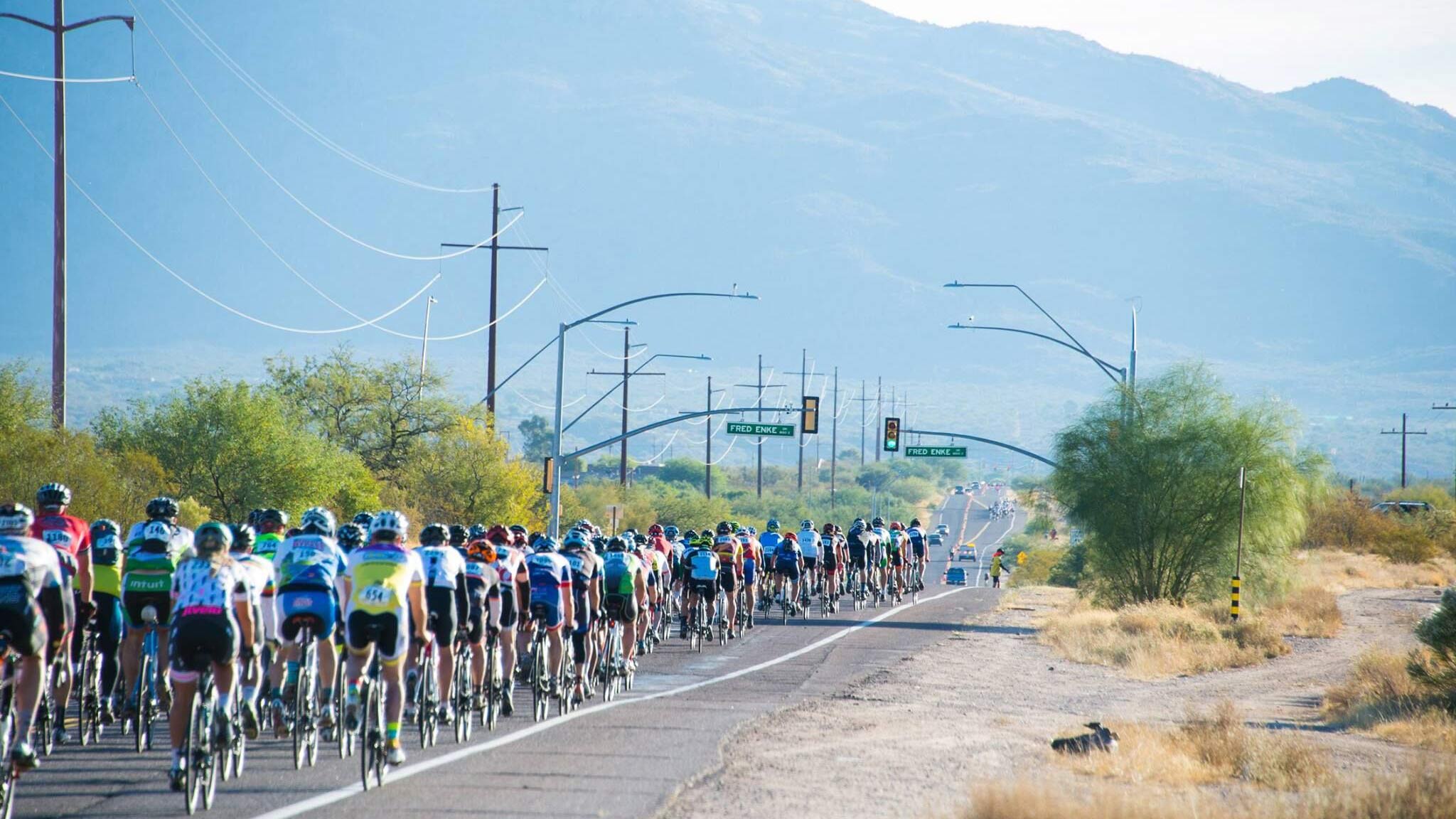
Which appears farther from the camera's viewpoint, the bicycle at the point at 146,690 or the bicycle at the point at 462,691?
the bicycle at the point at 462,691

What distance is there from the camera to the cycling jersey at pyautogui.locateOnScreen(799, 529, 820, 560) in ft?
116

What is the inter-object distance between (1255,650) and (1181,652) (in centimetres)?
273

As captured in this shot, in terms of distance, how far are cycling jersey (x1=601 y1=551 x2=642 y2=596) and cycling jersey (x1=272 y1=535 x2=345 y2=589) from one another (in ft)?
18.0

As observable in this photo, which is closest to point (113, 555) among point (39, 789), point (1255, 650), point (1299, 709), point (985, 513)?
point (39, 789)

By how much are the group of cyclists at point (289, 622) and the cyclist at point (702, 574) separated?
6848mm

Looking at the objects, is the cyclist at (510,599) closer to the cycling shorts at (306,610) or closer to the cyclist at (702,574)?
the cycling shorts at (306,610)

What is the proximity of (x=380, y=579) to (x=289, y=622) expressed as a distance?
1.14 meters

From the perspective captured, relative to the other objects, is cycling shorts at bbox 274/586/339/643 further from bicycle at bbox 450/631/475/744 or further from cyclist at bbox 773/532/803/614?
cyclist at bbox 773/532/803/614

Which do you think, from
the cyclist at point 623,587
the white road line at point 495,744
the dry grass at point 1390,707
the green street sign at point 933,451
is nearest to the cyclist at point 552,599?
the white road line at point 495,744

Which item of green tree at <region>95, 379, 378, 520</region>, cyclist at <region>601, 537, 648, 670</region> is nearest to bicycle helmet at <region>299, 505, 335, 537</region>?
cyclist at <region>601, 537, 648, 670</region>

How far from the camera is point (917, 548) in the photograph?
45.0m

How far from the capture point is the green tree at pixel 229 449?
41312 millimetres

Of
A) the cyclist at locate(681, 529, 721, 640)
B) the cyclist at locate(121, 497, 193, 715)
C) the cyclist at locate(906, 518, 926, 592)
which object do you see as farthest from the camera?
the cyclist at locate(906, 518, 926, 592)

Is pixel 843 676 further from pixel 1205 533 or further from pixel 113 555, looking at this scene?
pixel 1205 533
